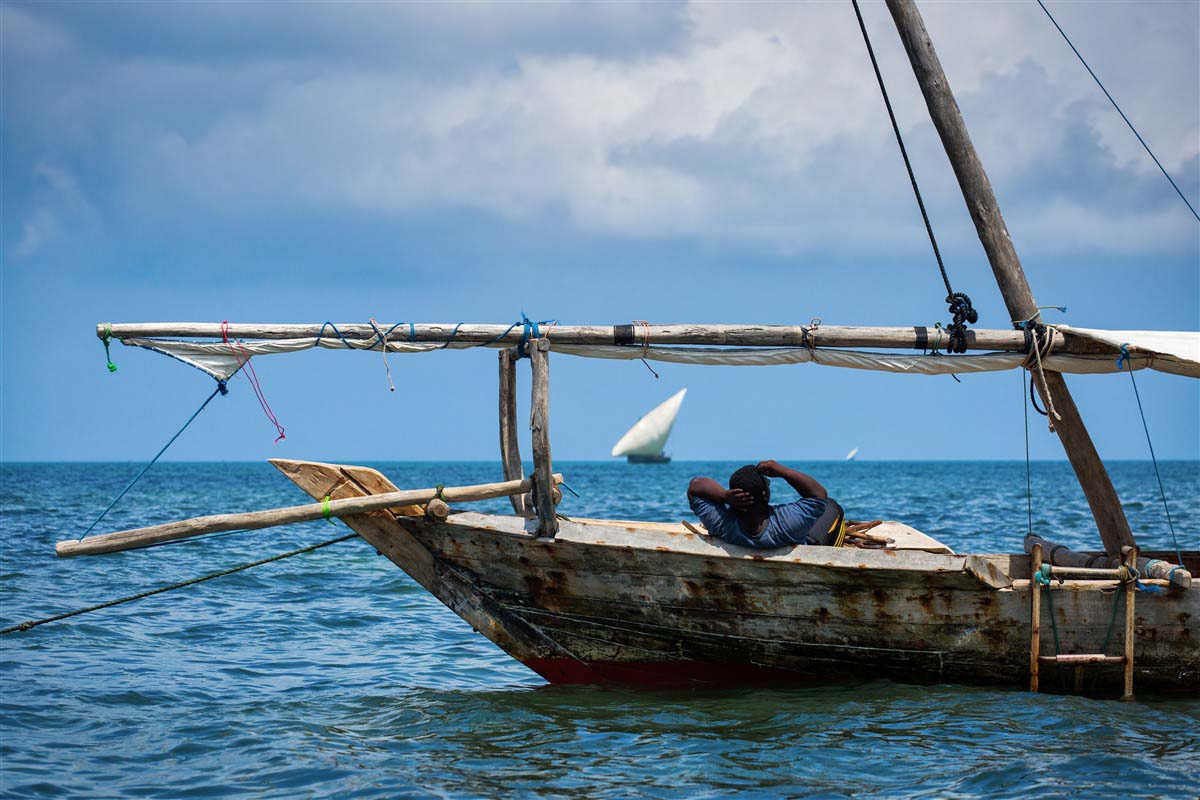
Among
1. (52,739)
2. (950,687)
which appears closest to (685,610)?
(950,687)

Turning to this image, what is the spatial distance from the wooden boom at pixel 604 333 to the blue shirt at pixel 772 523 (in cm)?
126

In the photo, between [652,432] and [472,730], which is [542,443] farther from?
[652,432]

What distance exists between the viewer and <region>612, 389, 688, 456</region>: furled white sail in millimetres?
92794

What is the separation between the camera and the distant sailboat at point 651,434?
9281 cm

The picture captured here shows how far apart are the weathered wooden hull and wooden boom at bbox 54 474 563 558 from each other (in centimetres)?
27

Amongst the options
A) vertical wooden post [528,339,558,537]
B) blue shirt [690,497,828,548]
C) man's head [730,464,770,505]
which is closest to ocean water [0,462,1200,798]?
blue shirt [690,497,828,548]

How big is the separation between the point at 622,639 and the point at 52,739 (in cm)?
407

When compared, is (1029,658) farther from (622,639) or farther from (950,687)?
(622,639)

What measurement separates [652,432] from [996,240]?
8949 centimetres

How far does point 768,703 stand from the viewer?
7895mm

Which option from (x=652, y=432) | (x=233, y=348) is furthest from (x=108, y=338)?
(x=652, y=432)

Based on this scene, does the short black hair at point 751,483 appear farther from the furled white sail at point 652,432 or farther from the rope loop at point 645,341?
the furled white sail at point 652,432

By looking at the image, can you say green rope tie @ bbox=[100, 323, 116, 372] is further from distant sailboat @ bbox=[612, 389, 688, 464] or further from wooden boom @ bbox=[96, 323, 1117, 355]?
distant sailboat @ bbox=[612, 389, 688, 464]

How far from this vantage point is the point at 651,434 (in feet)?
326
